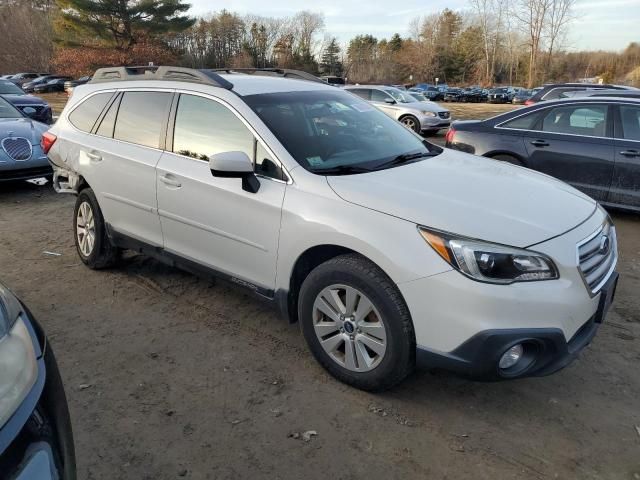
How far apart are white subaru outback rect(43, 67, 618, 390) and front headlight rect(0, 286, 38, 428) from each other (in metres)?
1.51

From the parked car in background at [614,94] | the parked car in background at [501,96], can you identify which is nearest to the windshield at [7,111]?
the parked car in background at [614,94]

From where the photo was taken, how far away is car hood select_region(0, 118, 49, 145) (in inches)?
305

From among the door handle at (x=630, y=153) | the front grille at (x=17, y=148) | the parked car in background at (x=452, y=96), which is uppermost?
the parked car in background at (x=452, y=96)

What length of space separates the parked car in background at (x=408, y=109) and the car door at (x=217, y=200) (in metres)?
12.2

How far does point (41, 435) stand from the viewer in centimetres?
157

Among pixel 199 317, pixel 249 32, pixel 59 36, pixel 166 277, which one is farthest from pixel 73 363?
pixel 249 32

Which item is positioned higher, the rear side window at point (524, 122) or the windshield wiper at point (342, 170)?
the rear side window at point (524, 122)

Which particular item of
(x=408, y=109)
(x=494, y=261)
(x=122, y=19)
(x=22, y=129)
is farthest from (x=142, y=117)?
(x=122, y=19)

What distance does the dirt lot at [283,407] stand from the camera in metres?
2.50

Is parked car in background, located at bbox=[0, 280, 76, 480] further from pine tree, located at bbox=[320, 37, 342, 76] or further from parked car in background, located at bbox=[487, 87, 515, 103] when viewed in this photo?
pine tree, located at bbox=[320, 37, 342, 76]

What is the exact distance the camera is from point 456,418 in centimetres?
284

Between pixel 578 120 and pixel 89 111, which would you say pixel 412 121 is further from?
pixel 89 111

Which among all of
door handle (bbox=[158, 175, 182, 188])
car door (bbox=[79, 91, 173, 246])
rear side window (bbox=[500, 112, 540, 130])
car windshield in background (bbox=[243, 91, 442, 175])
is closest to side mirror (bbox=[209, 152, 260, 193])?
car windshield in background (bbox=[243, 91, 442, 175])

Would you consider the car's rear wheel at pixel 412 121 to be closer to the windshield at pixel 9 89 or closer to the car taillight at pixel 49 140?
the windshield at pixel 9 89
